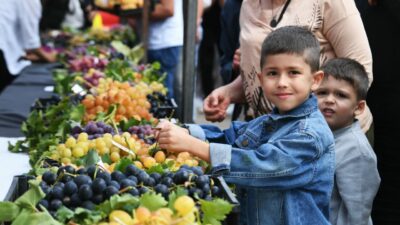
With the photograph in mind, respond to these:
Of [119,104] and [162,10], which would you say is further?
[162,10]

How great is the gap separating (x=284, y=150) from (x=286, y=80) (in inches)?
9.4

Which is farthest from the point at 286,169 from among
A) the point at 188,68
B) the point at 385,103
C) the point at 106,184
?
the point at 188,68

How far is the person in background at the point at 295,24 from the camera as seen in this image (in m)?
2.98

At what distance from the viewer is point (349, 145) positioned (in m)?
2.93

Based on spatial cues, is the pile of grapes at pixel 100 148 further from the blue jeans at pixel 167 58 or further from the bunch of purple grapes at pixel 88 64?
the blue jeans at pixel 167 58

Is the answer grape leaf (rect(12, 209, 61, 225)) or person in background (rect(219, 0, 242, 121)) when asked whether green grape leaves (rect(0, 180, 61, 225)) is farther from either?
person in background (rect(219, 0, 242, 121))

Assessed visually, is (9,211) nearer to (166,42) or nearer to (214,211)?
(214,211)

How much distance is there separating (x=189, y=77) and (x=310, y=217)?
1.99 metres

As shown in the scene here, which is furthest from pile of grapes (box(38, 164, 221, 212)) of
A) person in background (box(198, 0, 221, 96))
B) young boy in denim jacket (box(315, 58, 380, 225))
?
person in background (box(198, 0, 221, 96))

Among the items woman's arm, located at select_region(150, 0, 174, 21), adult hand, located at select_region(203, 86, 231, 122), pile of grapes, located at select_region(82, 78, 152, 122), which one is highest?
woman's arm, located at select_region(150, 0, 174, 21)

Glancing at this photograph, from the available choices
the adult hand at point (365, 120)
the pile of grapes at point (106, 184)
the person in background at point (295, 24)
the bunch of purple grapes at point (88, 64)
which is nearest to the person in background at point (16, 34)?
the bunch of purple grapes at point (88, 64)

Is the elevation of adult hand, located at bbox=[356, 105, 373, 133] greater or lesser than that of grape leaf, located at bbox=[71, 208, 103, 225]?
lesser

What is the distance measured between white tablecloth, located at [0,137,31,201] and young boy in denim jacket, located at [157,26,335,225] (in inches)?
31.5

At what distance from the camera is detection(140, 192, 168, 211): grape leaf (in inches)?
73.9
